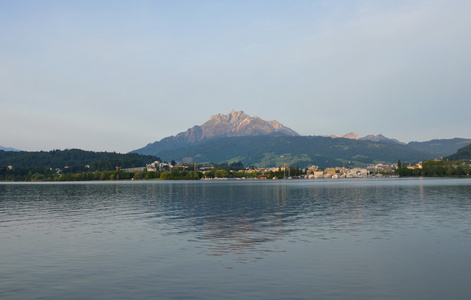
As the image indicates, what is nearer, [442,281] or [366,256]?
[442,281]

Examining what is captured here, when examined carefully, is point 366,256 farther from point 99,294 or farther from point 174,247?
point 99,294

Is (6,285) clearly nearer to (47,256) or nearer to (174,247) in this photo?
(47,256)

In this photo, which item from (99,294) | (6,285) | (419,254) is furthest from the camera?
(419,254)

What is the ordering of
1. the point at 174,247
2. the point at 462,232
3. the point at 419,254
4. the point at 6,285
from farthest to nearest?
the point at 462,232, the point at 174,247, the point at 419,254, the point at 6,285

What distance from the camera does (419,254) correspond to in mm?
28422

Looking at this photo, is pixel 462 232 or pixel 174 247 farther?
pixel 462 232

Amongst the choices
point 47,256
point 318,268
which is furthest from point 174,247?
point 318,268

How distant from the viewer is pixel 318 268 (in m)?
24.4

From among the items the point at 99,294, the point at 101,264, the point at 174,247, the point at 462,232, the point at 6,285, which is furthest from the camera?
the point at 462,232

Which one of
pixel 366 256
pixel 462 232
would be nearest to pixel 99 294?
pixel 366 256

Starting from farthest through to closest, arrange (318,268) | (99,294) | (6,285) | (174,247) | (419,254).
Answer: (174,247)
(419,254)
(318,268)
(6,285)
(99,294)

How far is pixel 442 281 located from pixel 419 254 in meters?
7.31

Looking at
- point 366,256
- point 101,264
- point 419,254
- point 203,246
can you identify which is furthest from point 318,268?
point 101,264

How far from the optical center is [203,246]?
32.1 metres
